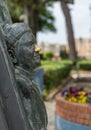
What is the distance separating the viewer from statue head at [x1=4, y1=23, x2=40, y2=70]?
1.13 metres

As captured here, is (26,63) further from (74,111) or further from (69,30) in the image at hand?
(69,30)

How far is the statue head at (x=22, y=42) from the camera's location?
1.13 metres

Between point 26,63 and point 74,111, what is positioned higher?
point 26,63

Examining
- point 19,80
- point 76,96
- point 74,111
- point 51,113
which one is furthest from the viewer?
point 51,113


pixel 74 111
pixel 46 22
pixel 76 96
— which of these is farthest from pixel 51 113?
pixel 46 22

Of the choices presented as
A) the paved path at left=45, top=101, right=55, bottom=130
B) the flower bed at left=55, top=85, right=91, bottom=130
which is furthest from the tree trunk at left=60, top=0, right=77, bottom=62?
the flower bed at left=55, top=85, right=91, bottom=130

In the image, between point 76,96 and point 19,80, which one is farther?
point 76,96

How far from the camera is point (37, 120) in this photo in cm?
116

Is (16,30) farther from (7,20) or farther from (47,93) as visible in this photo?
(47,93)

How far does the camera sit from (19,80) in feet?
3.72

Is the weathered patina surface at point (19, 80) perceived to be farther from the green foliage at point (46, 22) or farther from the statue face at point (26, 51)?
the green foliage at point (46, 22)

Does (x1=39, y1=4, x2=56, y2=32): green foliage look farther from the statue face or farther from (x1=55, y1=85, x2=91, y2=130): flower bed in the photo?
the statue face

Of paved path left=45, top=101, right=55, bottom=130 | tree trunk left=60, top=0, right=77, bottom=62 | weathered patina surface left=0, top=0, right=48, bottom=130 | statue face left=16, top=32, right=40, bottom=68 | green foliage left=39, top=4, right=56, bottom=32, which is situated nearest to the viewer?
weathered patina surface left=0, top=0, right=48, bottom=130

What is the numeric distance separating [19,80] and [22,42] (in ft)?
0.43
